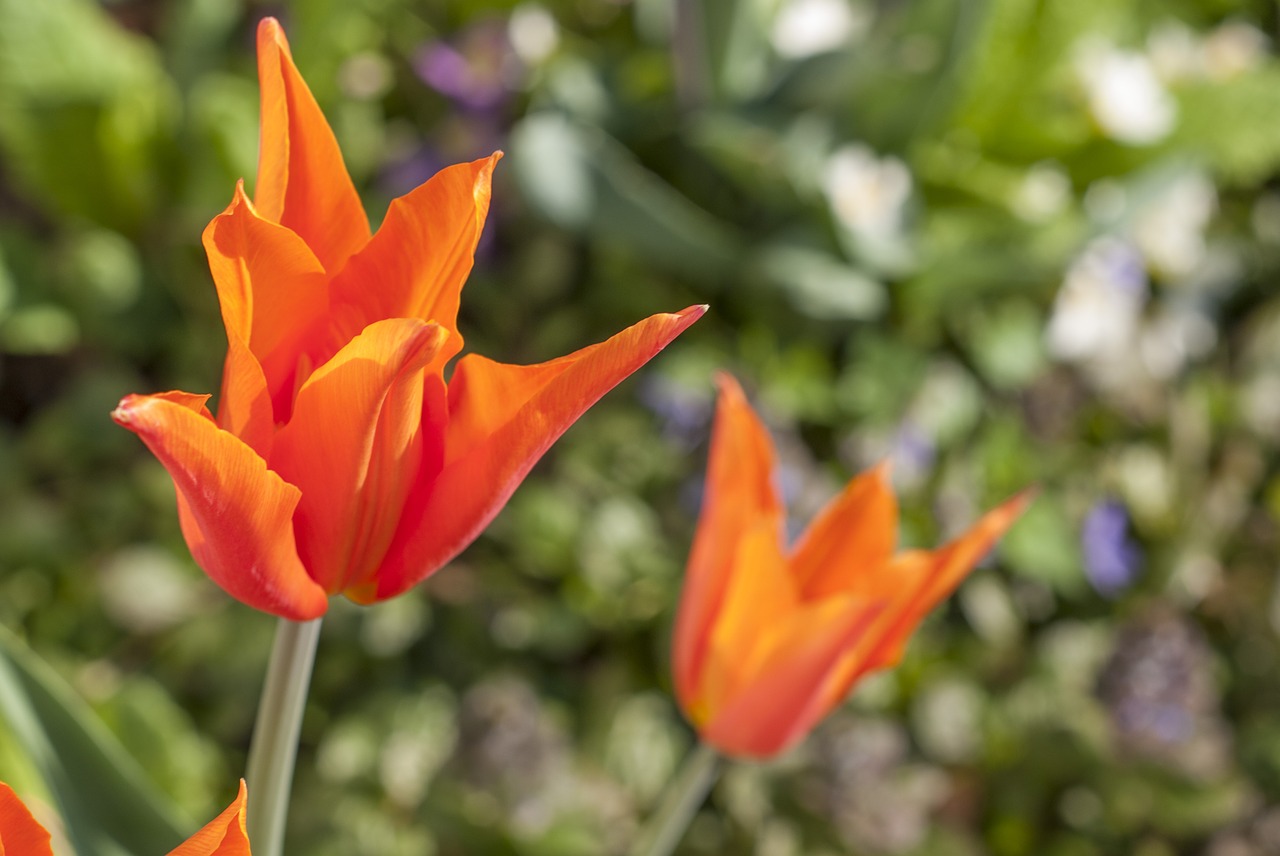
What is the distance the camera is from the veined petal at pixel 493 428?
0.28 meters

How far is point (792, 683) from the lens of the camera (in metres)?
0.46

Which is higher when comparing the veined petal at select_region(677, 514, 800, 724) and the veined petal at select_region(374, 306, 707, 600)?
the veined petal at select_region(374, 306, 707, 600)

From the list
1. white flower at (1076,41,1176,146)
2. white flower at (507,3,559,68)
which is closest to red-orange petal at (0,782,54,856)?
white flower at (507,3,559,68)

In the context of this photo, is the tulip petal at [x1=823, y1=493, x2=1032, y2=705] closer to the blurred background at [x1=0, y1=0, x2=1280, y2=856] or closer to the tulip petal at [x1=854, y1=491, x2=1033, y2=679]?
the tulip petal at [x1=854, y1=491, x2=1033, y2=679]

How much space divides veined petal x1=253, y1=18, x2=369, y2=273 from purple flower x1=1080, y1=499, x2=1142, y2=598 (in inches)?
42.0

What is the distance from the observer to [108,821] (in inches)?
17.0

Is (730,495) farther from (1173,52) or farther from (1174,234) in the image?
(1173,52)

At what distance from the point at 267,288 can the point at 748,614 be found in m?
0.24

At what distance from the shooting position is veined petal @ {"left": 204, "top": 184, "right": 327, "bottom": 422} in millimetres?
275

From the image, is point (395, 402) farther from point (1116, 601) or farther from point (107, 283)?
point (1116, 601)

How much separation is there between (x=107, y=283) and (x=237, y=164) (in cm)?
17

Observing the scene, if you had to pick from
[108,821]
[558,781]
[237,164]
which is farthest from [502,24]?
[108,821]

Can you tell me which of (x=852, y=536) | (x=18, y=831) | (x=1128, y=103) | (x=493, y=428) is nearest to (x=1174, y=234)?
(x=1128, y=103)

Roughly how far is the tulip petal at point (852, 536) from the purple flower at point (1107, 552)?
2.75 ft
